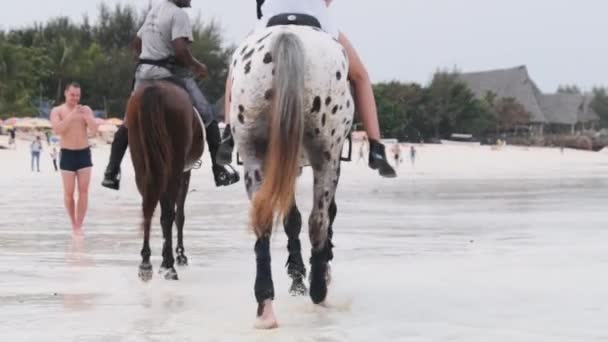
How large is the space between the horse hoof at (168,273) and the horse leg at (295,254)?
38.3 inches

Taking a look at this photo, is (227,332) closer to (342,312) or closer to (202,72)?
(342,312)

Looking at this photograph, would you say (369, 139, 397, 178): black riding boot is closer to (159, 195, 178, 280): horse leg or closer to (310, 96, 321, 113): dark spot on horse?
(310, 96, 321, 113): dark spot on horse

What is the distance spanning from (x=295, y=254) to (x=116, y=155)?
6.57 ft

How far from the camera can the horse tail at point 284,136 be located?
5805 mm

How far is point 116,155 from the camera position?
8.70 meters

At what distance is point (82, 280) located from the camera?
25.4 ft

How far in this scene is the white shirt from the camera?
6508mm

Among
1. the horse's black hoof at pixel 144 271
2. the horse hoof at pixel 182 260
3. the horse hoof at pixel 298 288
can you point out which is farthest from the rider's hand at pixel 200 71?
the horse hoof at pixel 298 288

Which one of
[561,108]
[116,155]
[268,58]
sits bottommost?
[116,155]

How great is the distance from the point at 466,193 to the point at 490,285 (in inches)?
620

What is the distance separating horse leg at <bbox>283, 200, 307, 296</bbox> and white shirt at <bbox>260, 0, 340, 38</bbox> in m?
1.19

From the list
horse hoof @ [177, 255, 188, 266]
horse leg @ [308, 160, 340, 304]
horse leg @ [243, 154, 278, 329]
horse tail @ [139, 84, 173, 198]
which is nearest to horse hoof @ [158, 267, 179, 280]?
horse tail @ [139, 84, 173, 198]

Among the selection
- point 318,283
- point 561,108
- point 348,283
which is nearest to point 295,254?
point 348,283

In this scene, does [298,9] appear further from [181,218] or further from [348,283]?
[181,218]
